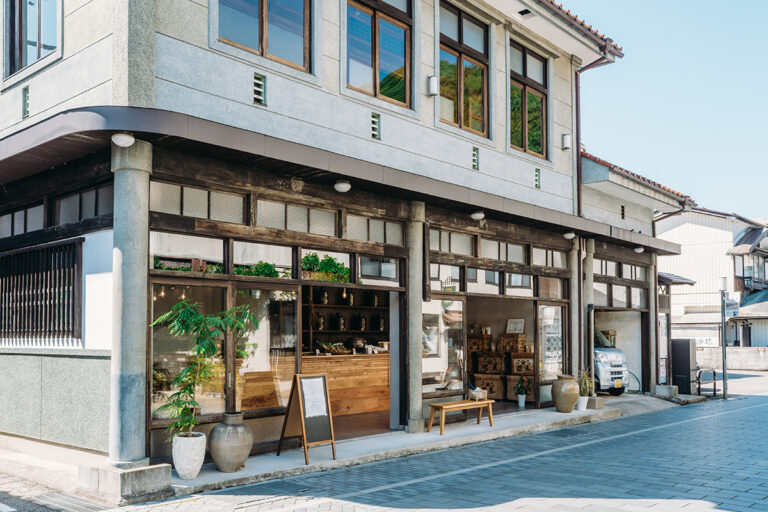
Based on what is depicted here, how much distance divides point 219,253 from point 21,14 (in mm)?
4917

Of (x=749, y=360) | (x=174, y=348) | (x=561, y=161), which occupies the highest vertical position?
(x=561, y=161)

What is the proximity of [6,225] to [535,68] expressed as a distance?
11313 mm

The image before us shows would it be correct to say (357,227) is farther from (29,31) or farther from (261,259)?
(29,31)

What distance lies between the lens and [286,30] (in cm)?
1065

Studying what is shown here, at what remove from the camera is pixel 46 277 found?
1021cm

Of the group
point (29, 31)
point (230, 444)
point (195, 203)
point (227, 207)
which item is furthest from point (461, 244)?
point (29, 31)

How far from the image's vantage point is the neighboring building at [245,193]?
8.76 meters

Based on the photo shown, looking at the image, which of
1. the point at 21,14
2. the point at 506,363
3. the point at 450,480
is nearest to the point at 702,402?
the point at 506,363

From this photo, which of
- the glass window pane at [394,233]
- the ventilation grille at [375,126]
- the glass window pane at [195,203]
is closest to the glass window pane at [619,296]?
the glass window pane at [394,233]

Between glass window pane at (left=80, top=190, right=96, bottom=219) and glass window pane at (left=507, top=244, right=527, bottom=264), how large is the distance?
8864 mm

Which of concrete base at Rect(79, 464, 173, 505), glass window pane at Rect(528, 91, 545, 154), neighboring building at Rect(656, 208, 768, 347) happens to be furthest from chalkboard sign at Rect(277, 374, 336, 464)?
neighboring building at Rect(656, 208, 768, 347)

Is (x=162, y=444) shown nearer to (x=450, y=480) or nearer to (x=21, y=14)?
(x=450, y=480)

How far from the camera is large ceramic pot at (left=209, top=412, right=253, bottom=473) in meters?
8.95

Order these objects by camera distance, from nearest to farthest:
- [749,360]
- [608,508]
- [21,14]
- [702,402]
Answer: [608,508] < [21,14] < [702,402] < [749,360]
